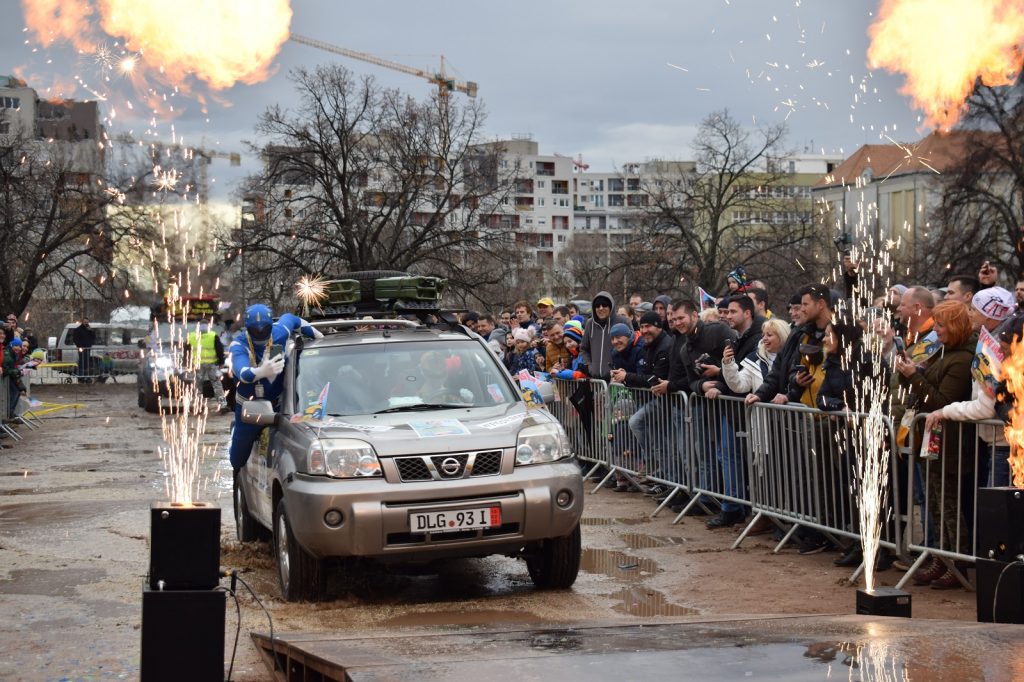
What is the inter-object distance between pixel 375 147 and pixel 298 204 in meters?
4.25

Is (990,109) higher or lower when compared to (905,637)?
higher

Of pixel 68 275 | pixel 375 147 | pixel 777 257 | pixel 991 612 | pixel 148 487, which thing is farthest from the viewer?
pixel 777 257

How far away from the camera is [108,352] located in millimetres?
41156

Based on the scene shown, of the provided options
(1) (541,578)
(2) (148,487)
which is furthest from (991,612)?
(2) (148,487)

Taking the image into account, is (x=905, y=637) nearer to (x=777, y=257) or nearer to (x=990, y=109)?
(x=990, y=109)

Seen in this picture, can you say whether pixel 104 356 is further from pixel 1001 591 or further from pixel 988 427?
pixel 1001 591

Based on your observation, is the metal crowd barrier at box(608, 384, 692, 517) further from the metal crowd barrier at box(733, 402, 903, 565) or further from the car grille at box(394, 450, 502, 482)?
the car grille at box(394, 450, 502, 482)

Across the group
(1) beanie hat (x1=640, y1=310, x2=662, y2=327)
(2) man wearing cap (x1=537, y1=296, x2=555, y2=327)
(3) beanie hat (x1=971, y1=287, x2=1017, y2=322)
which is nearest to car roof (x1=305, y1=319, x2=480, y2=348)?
(1) beanie hat (x1=640, y1=310, x2=662, y2=327)

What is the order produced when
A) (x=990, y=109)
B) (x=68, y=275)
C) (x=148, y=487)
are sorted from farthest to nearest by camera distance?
(x=68, y=275), (x=990, y=109), (x=148, y=487)

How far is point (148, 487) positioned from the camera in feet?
52.7

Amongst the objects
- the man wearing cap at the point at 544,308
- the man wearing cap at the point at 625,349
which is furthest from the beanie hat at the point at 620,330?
the man wearing cap at the point at 544,308

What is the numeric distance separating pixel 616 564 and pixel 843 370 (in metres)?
2.40

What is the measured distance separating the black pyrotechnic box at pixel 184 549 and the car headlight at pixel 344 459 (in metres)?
2.86

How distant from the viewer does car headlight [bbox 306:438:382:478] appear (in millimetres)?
8594
